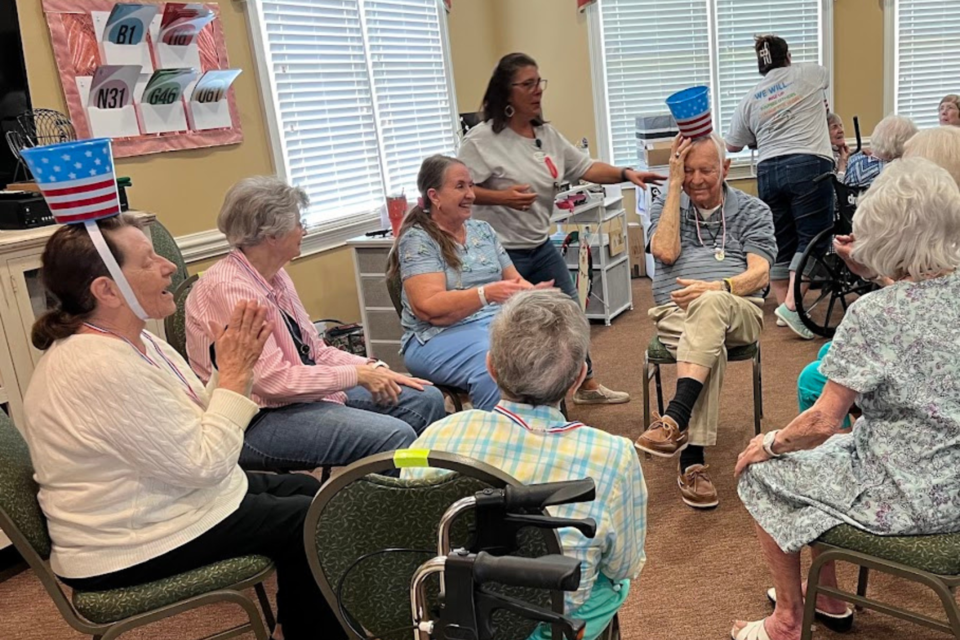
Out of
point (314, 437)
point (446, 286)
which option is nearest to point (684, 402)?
point (446, 286)

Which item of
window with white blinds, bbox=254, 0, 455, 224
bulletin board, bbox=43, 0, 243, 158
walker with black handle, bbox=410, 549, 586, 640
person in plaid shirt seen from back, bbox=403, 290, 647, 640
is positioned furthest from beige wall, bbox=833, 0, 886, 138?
walker with black handle, bbox=410, 549, 586, 640

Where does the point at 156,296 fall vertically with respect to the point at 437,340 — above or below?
above

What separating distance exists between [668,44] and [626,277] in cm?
201

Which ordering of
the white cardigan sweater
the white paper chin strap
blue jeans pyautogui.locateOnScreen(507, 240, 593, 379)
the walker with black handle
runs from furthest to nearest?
blue jeans pyautogui.locateOnScreen(507, 240, 593, 379) → the white paper chin strap → the white cardigan sweater → the walker with black handle

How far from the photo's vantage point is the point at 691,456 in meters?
2.68

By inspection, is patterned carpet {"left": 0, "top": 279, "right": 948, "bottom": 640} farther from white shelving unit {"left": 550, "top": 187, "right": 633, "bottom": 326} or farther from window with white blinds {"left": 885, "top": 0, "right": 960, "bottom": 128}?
window with white blinds {"left": 885, "top": 0, "right": 960, "bottom": 128}

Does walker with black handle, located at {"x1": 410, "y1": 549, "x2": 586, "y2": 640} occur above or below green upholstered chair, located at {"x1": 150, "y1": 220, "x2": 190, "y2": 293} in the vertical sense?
below

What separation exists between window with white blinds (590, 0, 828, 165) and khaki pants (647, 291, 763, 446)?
11.8 ft

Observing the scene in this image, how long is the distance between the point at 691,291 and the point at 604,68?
12.2 ft

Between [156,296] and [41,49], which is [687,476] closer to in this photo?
[156,296]

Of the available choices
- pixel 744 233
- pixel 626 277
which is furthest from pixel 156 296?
pixel 626 277

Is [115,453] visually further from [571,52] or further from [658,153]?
[571,52]

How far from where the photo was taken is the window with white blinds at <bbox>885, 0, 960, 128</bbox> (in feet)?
18.4

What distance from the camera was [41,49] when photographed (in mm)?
2879
